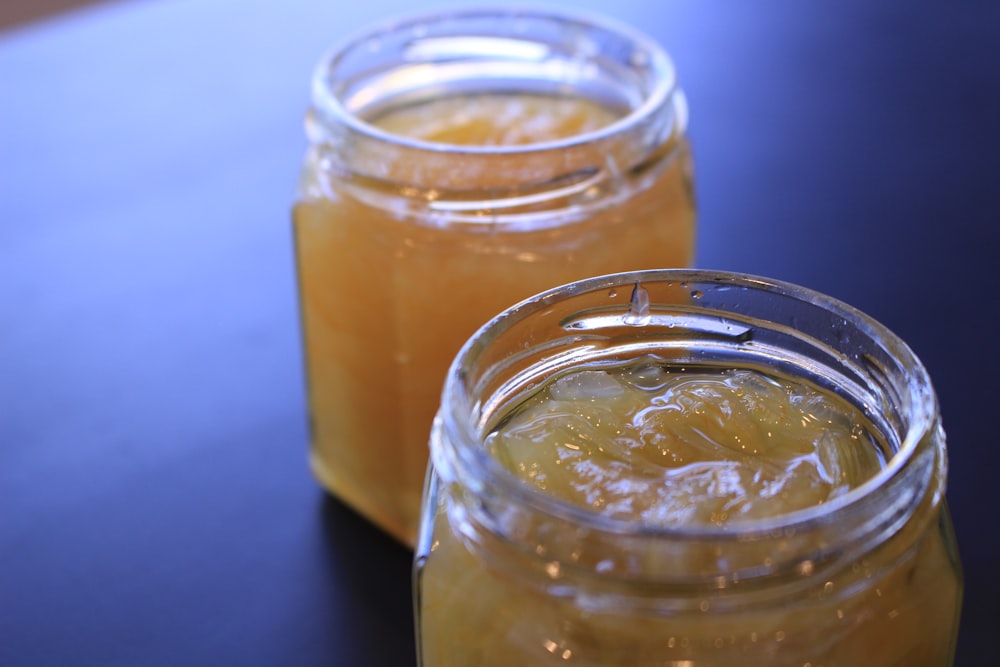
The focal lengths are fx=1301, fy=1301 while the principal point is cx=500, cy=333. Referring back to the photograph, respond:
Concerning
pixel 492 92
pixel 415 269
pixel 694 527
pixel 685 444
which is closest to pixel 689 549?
pixel 694 527

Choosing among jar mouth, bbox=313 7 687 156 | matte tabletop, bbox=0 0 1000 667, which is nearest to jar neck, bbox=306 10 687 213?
jar mouth, bbox=313 7 687 156

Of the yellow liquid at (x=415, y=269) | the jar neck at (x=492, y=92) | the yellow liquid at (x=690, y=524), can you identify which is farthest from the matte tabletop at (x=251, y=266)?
the yellow liquid at (x=690, y=524)

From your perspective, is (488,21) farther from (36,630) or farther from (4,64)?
(4,64)

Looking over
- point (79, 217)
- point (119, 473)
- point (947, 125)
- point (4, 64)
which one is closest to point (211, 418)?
point (119, 473)

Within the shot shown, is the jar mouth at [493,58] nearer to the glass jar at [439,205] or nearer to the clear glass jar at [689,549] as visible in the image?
the glass jar at [439,205]

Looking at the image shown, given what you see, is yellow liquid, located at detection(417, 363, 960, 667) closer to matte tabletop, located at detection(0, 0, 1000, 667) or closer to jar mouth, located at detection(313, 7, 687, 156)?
matte tabletop, located at detection(0, 0, 1000, 667)
